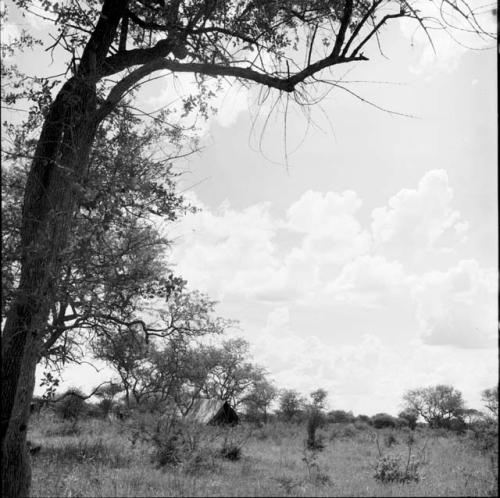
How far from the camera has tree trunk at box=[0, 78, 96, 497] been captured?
576 cm

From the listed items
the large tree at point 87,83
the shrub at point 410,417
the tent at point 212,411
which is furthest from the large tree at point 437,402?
the large tree at point 87,83

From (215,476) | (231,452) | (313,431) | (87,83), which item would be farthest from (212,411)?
(87,83)

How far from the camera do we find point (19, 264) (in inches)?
236

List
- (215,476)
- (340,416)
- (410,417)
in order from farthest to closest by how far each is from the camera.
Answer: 1. (340,416)
2. (410,417)
3. (215,476)

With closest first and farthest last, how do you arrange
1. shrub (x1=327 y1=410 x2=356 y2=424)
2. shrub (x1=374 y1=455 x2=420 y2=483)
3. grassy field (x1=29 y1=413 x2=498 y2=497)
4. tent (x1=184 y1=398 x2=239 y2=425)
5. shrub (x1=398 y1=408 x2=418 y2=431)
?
grassy field (x1=29 y1=413 x2=498 y2=497) < shrub (x1=374 y1=455 x2=420 y2=483) < tent (x1=184 y1=398 x2=239 y2=425) < shrub (x1=398 y1=408 x2=418 y2=431) < shrub (x1=327 y1=410 x2=356 y2=424)

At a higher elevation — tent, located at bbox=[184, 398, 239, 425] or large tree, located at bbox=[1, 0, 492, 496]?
large tree, located at bbox=[1, 0, 492, 496]

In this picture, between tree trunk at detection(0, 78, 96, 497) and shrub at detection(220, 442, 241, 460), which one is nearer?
tree trunk at detection(0, 78, 96, 497)

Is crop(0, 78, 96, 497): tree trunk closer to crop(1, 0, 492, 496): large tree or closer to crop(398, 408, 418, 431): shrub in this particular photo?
crop(1, 0, 492, 496): large tree

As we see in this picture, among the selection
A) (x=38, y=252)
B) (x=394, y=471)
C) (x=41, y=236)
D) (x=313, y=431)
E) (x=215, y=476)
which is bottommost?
(x=215, y=476)

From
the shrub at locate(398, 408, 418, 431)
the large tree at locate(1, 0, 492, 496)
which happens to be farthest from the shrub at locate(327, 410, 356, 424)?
the large tree at locate(1, 0, 492, 496)

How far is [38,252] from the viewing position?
211 inches

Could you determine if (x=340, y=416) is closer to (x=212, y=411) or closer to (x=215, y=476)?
(x=212, y=411)

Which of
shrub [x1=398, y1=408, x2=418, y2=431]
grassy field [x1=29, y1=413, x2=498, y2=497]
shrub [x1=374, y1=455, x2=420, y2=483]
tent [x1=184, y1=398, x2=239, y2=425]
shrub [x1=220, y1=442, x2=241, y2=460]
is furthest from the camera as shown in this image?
shrub [x1=398, y1=408, x2=418, y2=431]

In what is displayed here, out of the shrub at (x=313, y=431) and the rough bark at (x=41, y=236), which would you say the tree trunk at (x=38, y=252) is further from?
the shrub at (x=313, y=431)
